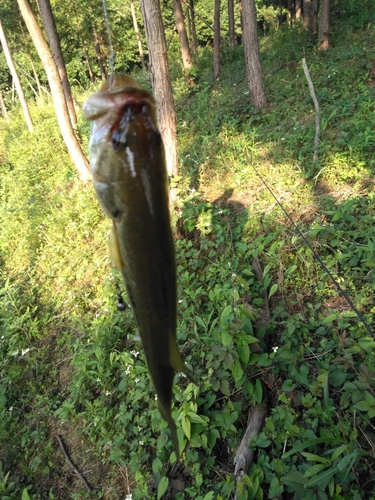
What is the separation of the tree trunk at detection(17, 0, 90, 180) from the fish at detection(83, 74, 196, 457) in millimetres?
6784

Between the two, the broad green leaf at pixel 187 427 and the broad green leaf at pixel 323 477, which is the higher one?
the broad green leaf at pixel 323 477

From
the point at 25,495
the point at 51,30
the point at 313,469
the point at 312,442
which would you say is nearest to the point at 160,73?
the point at 312,442

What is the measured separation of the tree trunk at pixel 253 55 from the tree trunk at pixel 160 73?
3635 millimetres

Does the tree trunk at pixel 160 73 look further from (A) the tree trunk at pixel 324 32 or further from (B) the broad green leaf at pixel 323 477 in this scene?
(A) the tree trunk at pixel 324 32

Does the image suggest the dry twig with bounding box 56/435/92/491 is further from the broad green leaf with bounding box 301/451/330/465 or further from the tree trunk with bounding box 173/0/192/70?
the tree trunk with bounding box 173/0/192/70

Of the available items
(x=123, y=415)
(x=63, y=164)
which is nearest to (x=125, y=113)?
(x=123, y=415)

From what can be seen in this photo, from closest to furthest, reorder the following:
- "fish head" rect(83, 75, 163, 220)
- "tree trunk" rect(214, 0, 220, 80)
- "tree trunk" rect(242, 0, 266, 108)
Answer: "fish head" rect(83, 75, 163, 220), "tree trunk" rect(242, 0, 266, 108), "tree trunk" rect(214, 0, 220, 80)

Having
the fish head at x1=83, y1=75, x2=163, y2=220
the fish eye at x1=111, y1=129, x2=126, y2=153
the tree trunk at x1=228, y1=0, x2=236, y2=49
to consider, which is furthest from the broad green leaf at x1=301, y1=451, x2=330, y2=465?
the tree trunk at x1=228, y1=0, x2=236, y2=49

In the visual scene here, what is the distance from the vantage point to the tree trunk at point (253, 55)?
7.46 metres

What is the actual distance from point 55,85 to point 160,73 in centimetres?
333

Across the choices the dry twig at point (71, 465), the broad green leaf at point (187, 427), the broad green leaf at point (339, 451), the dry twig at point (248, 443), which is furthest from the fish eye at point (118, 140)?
the dry twig at point (71, 465)

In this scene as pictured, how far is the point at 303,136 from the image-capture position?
5.75 metres

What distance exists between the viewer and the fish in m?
0.81

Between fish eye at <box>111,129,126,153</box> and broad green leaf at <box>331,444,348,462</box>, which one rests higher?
fish eye at <box>111,129,126,153</box>
